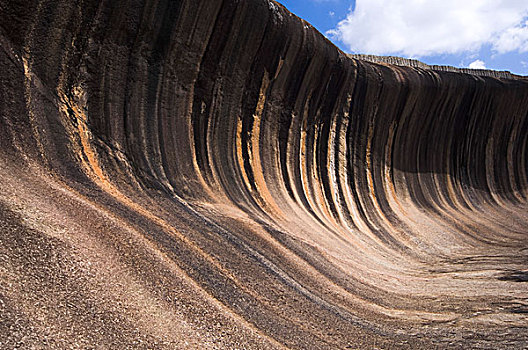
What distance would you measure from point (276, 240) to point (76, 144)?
7.16 feet

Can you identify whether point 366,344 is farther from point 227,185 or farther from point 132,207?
point 227,185

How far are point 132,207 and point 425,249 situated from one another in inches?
232

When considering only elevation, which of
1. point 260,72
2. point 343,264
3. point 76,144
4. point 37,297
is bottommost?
point 37,297

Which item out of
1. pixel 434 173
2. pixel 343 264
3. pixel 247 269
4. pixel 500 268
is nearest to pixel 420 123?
pixel 434 173

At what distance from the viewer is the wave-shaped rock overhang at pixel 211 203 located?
242cm

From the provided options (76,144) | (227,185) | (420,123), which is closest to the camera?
(76,144)

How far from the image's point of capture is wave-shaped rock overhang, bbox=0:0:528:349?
242 centimetres

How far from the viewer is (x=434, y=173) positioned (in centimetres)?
1077

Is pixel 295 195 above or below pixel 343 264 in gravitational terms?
above

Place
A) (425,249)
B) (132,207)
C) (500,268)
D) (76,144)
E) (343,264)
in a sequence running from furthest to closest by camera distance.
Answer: (425,249)
(500,268)
(343,264)
(76,144)
(132,207)

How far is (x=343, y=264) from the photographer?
4758 millimetres

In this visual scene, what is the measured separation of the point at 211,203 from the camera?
14.9 ft

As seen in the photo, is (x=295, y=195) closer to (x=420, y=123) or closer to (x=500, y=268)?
(x=500, y=268)

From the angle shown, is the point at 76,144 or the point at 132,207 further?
the point at 76,144
